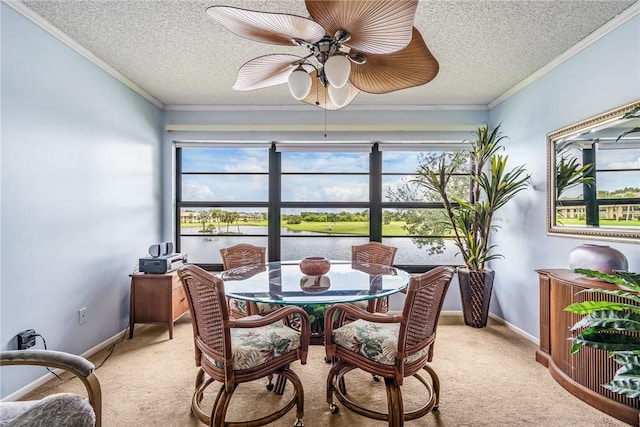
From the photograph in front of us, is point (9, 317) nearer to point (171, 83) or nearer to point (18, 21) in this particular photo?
point (18, 21)

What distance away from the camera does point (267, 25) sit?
1.42 meters

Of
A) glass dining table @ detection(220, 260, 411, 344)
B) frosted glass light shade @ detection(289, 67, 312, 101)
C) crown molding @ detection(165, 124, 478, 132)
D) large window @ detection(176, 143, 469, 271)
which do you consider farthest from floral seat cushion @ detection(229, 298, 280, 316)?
crown molding @ detection(165, 124, 478, 132)

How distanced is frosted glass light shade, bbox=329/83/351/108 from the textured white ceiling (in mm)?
619

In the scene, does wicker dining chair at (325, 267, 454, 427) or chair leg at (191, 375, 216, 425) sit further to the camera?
chair leg at (191, 375, 216, 425)

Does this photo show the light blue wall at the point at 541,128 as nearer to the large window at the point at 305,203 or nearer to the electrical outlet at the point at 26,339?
the large window at the point at 305,203

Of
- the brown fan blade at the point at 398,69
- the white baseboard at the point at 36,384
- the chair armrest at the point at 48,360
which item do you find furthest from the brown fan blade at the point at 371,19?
the white baseboard at the point at 36,384

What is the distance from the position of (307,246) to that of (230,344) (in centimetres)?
248

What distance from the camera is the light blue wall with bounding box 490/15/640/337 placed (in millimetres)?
2137

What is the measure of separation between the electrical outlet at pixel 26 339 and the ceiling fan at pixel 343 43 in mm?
2140

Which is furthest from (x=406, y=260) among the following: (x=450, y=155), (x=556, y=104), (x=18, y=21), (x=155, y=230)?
(x=18, y=21)

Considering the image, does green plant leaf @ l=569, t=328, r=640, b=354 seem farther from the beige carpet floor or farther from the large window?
the large window

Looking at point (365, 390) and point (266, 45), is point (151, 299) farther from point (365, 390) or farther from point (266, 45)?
point (266, 45)

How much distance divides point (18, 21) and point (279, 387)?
2960mm

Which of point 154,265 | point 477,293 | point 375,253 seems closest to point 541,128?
point 477,293
